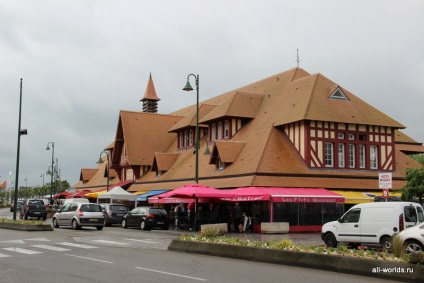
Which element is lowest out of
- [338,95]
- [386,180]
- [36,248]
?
[36,248]

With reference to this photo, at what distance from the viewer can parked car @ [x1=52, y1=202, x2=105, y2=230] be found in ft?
97.5

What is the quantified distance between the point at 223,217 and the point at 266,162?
183 inches

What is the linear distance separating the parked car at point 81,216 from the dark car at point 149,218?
3.11 meters

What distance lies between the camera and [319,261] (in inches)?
522

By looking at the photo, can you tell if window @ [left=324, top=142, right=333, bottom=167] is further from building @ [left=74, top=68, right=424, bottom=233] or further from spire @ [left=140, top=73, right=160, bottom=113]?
spire @ [left=140, top=73, right=160, bottom=113]

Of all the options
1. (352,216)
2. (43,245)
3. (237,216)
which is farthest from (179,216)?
(352,216)

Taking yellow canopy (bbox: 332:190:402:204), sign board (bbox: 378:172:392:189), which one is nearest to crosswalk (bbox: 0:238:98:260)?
sign board (bbox: 378:172:392:189)

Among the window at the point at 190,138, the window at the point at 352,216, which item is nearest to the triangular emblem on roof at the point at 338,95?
the window at the point at 190,138

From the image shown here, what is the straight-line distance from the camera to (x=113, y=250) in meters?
17.6

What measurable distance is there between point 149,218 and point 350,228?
15.8 meters

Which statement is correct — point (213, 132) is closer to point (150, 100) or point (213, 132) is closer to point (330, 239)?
point (330, 239)

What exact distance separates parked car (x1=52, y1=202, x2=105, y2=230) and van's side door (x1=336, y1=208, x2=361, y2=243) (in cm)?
1539

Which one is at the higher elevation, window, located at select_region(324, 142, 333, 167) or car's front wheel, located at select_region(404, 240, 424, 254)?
window, located at select_region(324, 142, 333, 167)

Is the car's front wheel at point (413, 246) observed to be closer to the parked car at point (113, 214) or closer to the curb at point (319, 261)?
the curb at point (319, 261)
